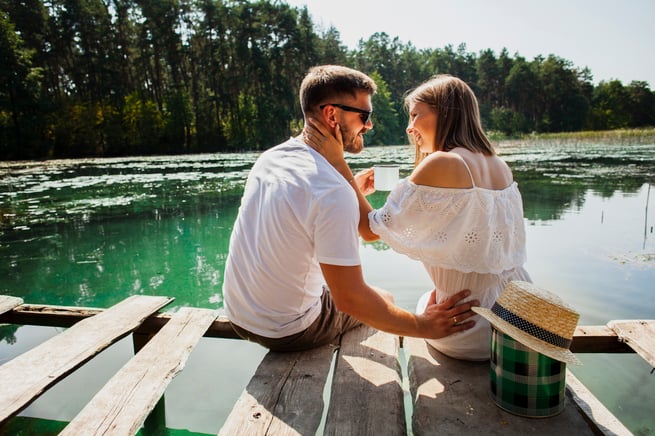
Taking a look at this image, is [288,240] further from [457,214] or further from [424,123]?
[424,123]

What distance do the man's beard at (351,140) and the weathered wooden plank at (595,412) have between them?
45.7 inches

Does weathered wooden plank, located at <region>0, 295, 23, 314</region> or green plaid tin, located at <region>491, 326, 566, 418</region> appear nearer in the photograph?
green plaid tin, located at <region>491, 326, 566, 418</region>

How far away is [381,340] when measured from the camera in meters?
1.97

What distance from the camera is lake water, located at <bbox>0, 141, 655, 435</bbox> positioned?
107 inches

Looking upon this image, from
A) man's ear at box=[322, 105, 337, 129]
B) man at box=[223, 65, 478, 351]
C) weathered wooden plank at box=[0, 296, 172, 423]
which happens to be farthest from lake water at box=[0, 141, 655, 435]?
man's ear at box=[322, 105, 337, 129]

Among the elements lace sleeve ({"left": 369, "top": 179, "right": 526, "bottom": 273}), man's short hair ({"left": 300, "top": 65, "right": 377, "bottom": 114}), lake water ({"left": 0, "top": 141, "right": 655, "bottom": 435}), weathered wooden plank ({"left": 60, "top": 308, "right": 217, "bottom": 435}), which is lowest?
lake water ({"left": 0, "top": 141, "right": 655, "bottom": 435})

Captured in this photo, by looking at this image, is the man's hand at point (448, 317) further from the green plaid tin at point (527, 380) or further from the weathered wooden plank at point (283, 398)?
the weathered wooden plank at point (283, 398)

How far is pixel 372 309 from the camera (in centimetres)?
147

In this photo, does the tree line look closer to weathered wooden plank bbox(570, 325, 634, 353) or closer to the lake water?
the lake water

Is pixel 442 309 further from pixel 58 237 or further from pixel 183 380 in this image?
pixel 58 237

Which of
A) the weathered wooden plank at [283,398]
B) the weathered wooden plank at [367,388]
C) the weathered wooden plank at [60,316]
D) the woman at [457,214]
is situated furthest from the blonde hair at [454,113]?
the weathered wooden plank at [60,316]

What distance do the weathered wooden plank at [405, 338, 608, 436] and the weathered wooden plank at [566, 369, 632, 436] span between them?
0.02 meters

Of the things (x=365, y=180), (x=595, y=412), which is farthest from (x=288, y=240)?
(x=595, y=412)

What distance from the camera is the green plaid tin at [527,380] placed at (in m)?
1.31
